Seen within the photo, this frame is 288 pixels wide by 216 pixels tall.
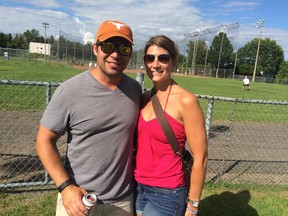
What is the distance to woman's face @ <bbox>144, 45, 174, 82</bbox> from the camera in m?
2.51

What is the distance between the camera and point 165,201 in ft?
8.11

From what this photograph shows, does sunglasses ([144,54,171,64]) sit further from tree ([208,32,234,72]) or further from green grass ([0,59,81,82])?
tree ([208,32,234,72])

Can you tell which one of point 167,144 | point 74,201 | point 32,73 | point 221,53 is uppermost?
point 221,53

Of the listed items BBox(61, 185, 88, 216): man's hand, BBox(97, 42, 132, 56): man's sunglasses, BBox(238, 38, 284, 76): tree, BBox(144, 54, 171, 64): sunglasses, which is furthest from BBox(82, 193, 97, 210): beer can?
BBox(238, 38, 284, 76): tree

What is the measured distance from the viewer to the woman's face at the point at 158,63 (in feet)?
8.23

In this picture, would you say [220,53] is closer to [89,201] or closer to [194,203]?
[194,203]

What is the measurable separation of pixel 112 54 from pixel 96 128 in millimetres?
518

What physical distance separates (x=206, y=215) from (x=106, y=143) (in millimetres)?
2761

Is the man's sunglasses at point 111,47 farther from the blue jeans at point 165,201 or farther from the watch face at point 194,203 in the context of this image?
the watch face at point 194,203

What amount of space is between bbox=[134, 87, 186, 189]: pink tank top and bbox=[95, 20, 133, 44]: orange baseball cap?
63 centimetres

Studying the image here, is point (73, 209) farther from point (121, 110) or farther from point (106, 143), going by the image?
point (121, 110)

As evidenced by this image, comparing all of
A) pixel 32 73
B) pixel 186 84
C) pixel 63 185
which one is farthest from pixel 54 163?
pixel 186 84

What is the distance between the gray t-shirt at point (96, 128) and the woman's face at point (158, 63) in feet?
0.73

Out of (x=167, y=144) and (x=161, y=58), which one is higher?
(x=161, y=58)
